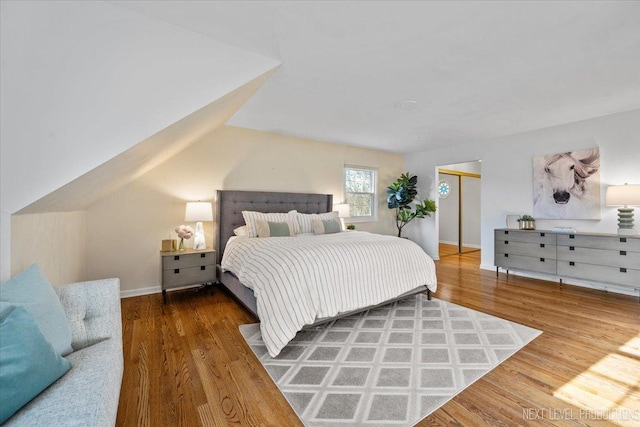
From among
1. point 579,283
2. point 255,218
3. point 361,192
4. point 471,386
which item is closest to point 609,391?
point 471,386

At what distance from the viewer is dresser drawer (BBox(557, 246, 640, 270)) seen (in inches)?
125

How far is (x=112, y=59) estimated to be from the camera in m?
1.58

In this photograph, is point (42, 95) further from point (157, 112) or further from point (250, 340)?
point (250, 340)

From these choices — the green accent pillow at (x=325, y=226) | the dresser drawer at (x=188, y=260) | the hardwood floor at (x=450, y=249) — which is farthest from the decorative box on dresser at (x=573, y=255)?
the dresser drawer at (x=188, y=260)

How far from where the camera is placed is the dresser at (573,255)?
3201 millimetres

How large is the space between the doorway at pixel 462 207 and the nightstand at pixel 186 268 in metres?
5.86

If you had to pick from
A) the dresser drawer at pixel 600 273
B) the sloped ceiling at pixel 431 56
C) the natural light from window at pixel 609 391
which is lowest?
the natural light from window at pixel 609 391

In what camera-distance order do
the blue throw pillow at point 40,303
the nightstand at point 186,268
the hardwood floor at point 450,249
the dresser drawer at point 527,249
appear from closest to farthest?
the blue throw pillow at point 40,303
the nightstand at point 186,268
the dresser drawer at point 527,249
the hardwood floor at point 450,249

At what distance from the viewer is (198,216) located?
3.49 meters

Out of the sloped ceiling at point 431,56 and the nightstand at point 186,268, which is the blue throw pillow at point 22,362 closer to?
the sloped ceiling at point 431,56

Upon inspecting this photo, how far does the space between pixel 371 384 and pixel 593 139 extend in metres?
4.59

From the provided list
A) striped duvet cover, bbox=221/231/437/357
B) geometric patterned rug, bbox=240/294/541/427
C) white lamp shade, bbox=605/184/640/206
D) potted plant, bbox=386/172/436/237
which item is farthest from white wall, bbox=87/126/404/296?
white lamp shade, bbox=605/184/640/206

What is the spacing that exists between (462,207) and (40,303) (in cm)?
811

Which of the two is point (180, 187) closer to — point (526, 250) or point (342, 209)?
point (342, 209)
